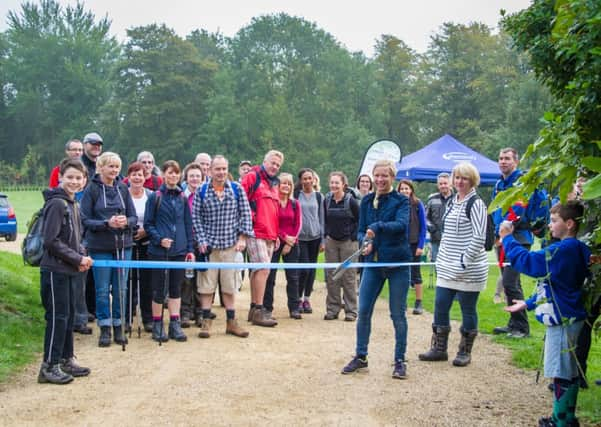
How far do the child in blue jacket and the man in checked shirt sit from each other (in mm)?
4018

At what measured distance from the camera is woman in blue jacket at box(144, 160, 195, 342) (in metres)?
7.54

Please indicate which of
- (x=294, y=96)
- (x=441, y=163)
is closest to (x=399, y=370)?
(x=441, y=163)

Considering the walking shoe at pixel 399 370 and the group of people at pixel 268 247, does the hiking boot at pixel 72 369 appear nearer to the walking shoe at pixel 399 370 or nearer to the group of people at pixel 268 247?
the group of people at pixel 268 247

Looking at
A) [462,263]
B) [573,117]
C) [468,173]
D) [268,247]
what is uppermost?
[573,117]

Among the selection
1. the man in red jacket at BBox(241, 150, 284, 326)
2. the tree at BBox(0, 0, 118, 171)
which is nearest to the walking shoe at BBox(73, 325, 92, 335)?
the man in red jacket at BBox(241, 150, 284, 326)

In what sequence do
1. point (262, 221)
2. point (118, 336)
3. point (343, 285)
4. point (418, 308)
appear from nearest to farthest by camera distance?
point (118, 336), point (262, 221), point (343, 285), point (418, 308)

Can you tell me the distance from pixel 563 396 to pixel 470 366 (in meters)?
2.17

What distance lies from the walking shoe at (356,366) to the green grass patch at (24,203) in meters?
25.0

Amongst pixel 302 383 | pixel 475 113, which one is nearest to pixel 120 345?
pixel 302 383

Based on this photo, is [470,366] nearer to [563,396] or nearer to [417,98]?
[563,396]

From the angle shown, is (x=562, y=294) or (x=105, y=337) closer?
(x=562, y=294)

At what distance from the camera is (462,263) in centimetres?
657

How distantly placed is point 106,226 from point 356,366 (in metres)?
2.97

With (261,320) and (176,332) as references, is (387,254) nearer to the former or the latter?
(176,332)
